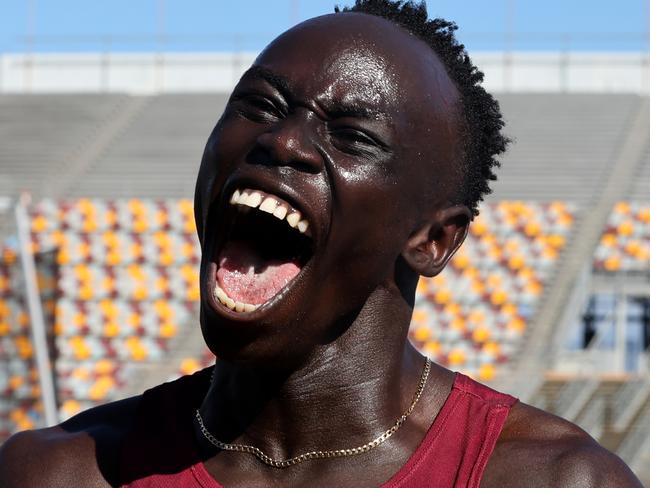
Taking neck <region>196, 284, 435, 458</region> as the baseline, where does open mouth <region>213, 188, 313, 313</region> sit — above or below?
above

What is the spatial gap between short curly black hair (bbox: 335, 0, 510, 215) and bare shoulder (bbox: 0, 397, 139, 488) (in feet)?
1.85

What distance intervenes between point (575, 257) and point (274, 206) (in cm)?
1102

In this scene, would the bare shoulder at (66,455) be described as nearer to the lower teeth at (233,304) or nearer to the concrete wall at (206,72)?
the lower teeth at (233,304)

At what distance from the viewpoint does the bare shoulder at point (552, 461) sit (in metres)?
1.51

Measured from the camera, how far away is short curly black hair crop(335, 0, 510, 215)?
1.66m

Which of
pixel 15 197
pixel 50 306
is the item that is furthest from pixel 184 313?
pixel 15 197

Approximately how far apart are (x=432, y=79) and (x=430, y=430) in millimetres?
438

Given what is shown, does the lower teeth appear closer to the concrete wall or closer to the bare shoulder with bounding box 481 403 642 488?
the bare shoulder with bounding box 481 403 642 488

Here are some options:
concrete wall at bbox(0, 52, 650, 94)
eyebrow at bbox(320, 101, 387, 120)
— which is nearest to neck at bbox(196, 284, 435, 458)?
eyebrow at bbox(320, 101, 387, 120)

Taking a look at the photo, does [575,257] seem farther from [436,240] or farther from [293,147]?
[293,147]

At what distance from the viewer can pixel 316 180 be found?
1.47 meters

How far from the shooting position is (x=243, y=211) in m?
1.49

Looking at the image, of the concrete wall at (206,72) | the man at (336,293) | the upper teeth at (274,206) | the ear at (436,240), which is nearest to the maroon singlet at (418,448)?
the man at (336,293)

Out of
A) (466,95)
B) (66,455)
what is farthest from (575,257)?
(66,455)
